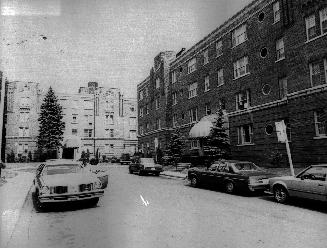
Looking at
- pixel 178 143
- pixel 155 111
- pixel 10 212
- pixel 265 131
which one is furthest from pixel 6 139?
pixel 10 212

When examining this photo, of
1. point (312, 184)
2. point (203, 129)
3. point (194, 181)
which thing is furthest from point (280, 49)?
point (312, 184)

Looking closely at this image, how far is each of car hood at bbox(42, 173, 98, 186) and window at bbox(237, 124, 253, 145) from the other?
1741 cm

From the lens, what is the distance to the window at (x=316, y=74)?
61.4ft

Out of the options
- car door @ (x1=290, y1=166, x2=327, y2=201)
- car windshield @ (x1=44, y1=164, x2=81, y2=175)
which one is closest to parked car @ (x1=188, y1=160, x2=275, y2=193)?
car door @ (x1=290, y1=166, x2=327, y2=201)

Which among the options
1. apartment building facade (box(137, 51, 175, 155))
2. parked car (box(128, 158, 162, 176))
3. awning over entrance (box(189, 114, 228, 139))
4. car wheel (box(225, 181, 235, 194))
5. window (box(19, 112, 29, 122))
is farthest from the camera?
window (box(19, 112, 29, 122))

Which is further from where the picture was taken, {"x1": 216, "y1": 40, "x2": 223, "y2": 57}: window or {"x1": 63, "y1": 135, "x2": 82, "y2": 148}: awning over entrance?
{"x1": 63, "y1": 135, "x2": 82, "y2": 148}: awning over entrance

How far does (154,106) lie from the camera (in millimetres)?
46469

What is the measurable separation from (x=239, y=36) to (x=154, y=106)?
70.8 ft

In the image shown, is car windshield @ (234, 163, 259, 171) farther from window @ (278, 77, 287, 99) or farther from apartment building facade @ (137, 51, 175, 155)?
apartment building facade @ (137, 51, 175, 155)

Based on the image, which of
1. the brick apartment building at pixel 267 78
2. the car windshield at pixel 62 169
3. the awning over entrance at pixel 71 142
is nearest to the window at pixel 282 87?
the brick apartment building at pixel 267 78

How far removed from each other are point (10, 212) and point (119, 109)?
58077 millimetres

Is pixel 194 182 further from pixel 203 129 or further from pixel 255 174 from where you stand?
pixel 203 129

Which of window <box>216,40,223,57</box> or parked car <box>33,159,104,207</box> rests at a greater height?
window <box>216,40,223,57</box>

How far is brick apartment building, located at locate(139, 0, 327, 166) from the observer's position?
1881cm
